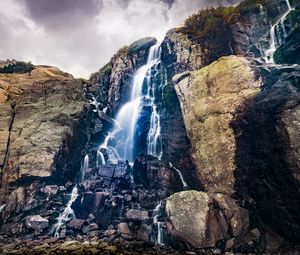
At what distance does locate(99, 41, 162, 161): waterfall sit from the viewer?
4081cm

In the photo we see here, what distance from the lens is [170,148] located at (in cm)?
3734

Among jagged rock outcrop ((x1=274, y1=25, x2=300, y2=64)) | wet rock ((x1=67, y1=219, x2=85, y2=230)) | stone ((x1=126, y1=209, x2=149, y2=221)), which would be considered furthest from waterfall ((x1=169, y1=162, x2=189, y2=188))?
jagged rock outcrop ((x1=274, y1=25, x2=300, y2=64))

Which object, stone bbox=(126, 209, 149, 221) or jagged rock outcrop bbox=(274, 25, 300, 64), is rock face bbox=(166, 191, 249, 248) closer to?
stone bbox=(126, 209, 149, 221)

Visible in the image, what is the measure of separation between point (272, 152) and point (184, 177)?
1132cm

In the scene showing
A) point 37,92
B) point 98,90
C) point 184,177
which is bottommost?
point 184,177

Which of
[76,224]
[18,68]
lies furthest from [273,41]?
[18,68]

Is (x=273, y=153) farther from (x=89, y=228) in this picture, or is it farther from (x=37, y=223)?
(x=37, y=223)

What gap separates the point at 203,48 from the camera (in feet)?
151

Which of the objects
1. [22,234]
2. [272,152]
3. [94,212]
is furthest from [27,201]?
[272,152]

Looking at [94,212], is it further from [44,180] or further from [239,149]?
[239,149]

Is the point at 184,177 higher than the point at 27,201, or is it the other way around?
the point at 184,177

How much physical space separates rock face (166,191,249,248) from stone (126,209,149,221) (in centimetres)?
321

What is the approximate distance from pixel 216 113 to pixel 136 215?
40.3 feet

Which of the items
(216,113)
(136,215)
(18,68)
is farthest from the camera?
(18,68)
